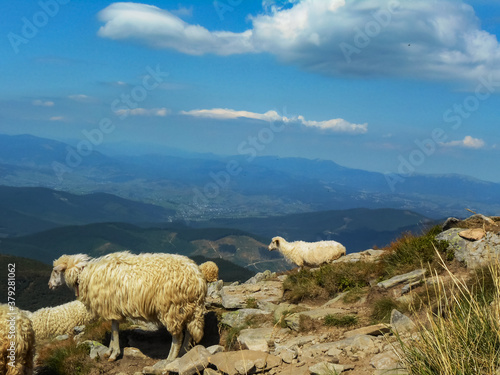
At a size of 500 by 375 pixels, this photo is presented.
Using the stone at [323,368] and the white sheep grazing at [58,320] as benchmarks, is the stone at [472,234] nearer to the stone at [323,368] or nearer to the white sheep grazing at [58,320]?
the stone at [323,368]

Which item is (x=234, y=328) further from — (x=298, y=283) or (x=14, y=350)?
(x=14, y=350)

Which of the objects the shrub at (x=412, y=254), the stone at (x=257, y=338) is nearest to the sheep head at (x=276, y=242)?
the shrub at (x=412, y=254)

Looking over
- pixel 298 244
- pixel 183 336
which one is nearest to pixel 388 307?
pixel 183 336

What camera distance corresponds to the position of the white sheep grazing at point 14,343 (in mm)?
7652

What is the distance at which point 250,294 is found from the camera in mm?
14797

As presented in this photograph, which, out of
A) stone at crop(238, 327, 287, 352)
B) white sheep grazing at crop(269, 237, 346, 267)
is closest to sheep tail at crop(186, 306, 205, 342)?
stone at crop(238, 327, 287, 352)

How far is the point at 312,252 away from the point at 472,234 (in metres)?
8.21

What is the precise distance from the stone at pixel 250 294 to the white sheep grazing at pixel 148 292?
300cm

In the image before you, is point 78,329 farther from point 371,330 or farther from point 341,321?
point 371,330

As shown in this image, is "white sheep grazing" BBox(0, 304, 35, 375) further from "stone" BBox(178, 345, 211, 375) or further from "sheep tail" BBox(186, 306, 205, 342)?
"sheep tail" BBox(186, 306, 205, 342)

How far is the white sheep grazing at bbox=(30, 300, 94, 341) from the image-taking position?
53.4 ft

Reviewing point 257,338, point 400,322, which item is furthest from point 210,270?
point 400,322

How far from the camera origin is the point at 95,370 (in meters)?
10.4

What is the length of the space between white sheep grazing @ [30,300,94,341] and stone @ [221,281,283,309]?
645cm
